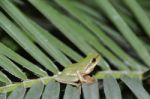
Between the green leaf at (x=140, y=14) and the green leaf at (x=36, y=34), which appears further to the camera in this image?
the green leaf at (x=140, y=14)

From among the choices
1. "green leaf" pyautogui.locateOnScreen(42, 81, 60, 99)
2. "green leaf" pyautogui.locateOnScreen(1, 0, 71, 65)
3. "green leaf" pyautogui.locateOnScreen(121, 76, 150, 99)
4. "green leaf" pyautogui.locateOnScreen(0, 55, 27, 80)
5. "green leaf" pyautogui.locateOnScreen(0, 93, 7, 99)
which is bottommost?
"green leaf" pyautogui.locateOnScreen(121, 76, 150, 99)

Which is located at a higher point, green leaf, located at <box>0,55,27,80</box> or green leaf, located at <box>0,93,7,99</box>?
green leaf, located at <box>0,55,27,80</box>

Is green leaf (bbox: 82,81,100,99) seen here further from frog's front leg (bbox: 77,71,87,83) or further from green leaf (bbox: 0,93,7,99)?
green leaf (bbox: 0,93,7,99)

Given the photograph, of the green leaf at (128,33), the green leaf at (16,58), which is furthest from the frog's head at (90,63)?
the green leaf at (128,33)

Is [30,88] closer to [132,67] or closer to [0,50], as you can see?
[0,50]

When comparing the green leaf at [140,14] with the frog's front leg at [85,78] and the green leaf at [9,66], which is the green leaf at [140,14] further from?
the green leaf at [9,66]

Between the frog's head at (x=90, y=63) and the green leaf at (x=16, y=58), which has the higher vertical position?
the green leaf at (x=16, y=58)

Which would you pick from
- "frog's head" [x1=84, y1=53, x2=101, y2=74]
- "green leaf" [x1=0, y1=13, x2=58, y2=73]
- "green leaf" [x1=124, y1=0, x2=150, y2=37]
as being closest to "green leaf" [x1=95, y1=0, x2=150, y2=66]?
"green leaf" [x1=124, y1=0, x2=150, y2=37]

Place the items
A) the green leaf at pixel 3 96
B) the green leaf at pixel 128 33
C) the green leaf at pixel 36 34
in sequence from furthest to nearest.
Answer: the green leaf at pixel 128 33, the green leaf at pixel 36 34, the green leaf at pixel 3 96

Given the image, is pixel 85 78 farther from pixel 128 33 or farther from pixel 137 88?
Result: pixel 128 33
